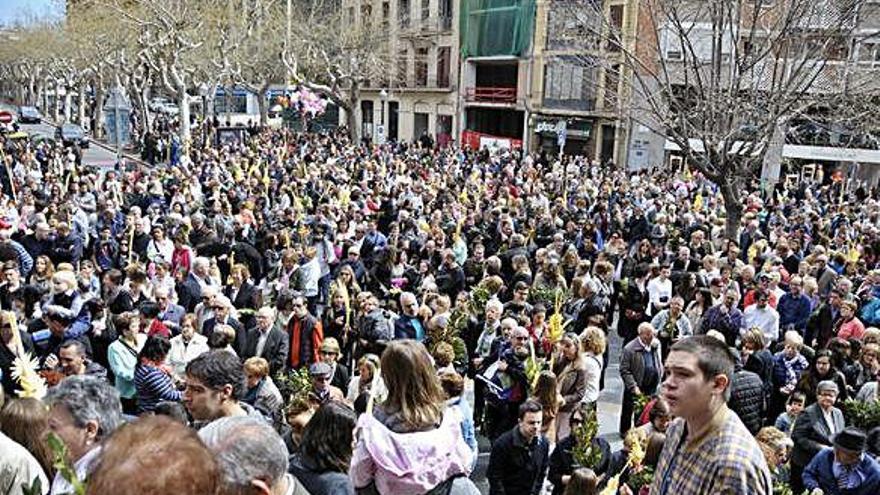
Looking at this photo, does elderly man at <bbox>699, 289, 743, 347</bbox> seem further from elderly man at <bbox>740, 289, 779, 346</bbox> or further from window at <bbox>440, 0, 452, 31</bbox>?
window at <bbox>440, 0, 452, 31</bbox>

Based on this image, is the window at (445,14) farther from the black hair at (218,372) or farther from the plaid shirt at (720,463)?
the plaid shirt at (720,463)

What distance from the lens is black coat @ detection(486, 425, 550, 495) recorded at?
5664 mm

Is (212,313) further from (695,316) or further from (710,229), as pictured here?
(710,229)

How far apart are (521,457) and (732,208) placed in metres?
9.38

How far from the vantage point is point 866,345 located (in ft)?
24.6

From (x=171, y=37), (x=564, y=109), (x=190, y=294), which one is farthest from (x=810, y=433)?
(x=564, y=109)

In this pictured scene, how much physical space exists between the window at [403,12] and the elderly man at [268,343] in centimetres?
4369

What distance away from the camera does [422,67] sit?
50.4 meters

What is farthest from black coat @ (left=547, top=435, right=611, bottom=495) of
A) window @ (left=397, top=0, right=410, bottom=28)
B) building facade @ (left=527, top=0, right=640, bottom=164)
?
window @ (left=397, top=0, right=410, bottom=28)

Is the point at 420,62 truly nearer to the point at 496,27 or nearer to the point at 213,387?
the point at 496,27

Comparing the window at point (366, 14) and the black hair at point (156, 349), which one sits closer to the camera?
the black hair at point (156, 349)

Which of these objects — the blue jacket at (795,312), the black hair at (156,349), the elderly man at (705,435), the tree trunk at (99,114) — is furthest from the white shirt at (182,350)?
the tree trunk at (99,114)

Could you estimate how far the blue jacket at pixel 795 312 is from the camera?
9.81 metres

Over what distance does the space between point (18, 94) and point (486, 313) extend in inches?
3297
